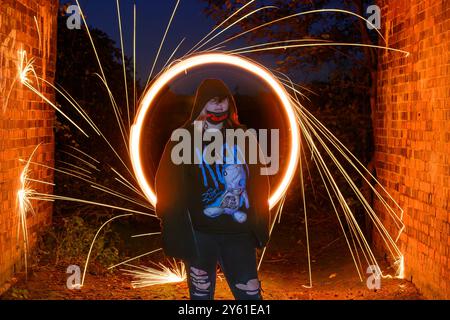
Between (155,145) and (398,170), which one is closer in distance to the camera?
(398,170)

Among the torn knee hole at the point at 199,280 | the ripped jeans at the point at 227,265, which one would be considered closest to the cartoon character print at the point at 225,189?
the ripped jeans at the point at 227,265

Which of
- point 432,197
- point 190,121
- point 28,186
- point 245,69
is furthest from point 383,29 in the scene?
point 28,186

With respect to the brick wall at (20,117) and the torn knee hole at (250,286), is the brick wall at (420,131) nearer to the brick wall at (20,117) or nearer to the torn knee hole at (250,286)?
the torn knee hole at (250,286)

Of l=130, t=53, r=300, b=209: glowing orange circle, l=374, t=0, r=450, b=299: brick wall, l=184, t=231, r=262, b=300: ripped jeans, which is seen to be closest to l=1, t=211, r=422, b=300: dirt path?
l=374, t=0, r=450, b=299: brick wall

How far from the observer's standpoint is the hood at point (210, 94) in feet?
16.6

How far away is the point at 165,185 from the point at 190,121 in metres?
0.55

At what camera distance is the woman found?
5008 mm

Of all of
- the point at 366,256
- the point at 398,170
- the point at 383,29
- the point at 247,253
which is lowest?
the point at 366,256

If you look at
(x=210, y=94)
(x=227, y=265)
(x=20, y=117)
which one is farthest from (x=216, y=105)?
(x=20, y=117)

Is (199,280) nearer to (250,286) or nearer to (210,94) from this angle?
(250,286)

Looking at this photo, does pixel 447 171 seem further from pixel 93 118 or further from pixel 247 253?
pixel 93 118

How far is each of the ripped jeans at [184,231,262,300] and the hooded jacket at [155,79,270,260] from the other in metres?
0.07

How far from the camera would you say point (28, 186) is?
7227 mm

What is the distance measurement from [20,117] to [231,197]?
9.58 ft
